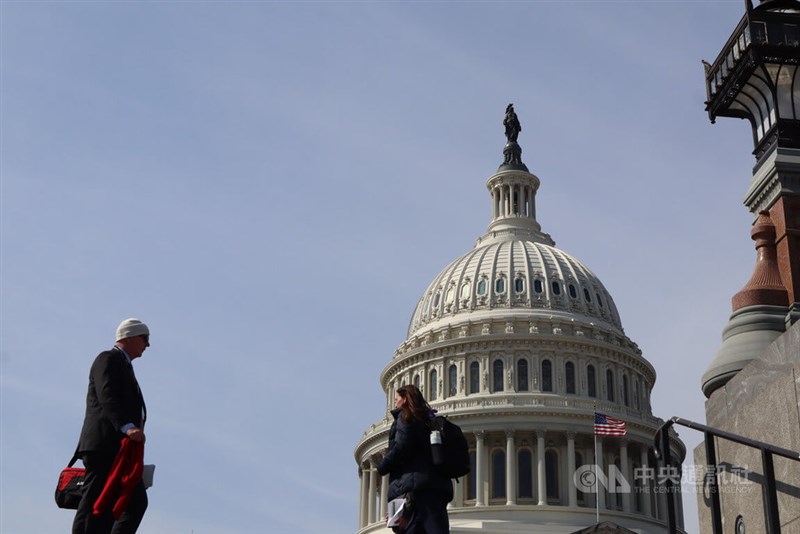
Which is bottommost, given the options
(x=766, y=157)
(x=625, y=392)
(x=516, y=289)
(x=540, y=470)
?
(x=766, y=157)

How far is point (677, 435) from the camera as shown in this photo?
78812mm

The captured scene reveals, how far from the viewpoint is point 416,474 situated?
9.30 meters

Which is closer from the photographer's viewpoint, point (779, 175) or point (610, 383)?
point (779, 175)

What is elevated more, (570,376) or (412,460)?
(570,376)

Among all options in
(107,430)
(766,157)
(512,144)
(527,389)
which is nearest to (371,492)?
(527,389)

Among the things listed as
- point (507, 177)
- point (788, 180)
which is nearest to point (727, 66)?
point (788, 180)

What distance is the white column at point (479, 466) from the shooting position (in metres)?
75.1

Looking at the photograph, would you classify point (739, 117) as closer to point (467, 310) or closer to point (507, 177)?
point (467, 310)

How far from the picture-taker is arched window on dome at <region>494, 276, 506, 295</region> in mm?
85625

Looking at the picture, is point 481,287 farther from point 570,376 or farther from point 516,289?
point 570,376

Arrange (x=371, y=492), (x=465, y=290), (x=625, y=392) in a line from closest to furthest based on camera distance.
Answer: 1. (x=371, y=492)
2. (x=625, y=392)
3. (x=465, y=290)

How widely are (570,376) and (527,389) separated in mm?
3565

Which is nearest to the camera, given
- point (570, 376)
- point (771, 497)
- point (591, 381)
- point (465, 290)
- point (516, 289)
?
point (771, 497)

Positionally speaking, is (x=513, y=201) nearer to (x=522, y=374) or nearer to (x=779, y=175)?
(x=522, y=374)
